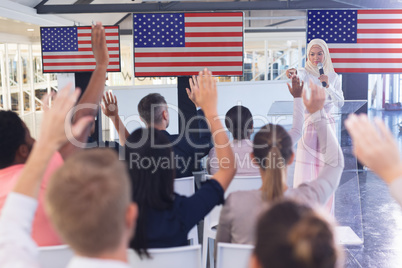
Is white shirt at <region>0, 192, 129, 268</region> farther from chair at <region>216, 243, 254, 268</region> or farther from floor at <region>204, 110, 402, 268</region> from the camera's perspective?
floor at <region>204, 110, 402, 268</region>

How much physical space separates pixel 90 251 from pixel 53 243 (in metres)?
1.02

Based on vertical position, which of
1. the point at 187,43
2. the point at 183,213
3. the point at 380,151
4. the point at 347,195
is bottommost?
the point at 347,195

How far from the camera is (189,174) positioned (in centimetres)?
357

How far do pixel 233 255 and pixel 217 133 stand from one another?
53 cm

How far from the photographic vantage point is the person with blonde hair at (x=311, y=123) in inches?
147

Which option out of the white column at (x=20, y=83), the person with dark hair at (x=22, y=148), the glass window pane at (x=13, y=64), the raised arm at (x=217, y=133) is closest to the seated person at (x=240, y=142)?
the raised arm at (x=217, y=133)

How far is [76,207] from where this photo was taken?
963 millimetres

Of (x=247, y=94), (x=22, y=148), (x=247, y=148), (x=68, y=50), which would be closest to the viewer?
(x=22, y=148)

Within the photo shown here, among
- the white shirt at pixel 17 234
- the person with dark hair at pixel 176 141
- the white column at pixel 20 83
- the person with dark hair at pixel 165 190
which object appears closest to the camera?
the white shirt at pixel 17 234

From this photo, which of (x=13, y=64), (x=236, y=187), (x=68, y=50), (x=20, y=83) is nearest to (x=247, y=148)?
(x=236, y=187)

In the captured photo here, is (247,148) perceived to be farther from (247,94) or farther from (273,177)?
(247,94)

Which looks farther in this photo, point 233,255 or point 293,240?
point 233,255

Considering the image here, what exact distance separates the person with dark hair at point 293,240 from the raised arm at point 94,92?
119 cm

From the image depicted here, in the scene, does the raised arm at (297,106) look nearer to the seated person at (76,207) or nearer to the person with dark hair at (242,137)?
the person with dark hair at (242,137)
